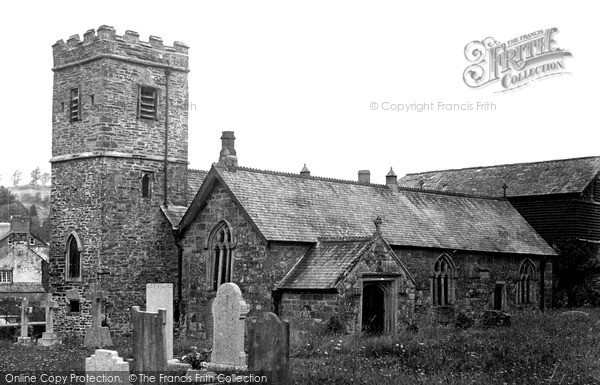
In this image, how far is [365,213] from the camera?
32.4 metres

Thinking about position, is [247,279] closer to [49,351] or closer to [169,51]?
[49,351]

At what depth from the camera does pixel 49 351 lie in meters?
25.2

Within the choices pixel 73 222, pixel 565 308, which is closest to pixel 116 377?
pixel 73 222

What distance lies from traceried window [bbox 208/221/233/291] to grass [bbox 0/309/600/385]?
159 inches

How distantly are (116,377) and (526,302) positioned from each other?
2486 cm

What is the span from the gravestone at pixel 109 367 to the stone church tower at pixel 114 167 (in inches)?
583

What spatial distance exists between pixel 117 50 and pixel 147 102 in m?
2.15

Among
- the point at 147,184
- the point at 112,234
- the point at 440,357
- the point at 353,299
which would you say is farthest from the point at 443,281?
the point at 440,357

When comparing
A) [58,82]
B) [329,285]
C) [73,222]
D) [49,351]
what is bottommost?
[49,351]

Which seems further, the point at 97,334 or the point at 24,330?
the point at 24,330

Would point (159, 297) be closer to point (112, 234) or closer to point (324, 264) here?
point (324, 264)

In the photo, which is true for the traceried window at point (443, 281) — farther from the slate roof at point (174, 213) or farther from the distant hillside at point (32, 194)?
the distant hillside at point (32, 194)

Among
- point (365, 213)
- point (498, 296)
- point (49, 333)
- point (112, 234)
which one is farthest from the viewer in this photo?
point (498, 296)

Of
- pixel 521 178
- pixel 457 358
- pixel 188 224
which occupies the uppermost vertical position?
pixel 521 178
